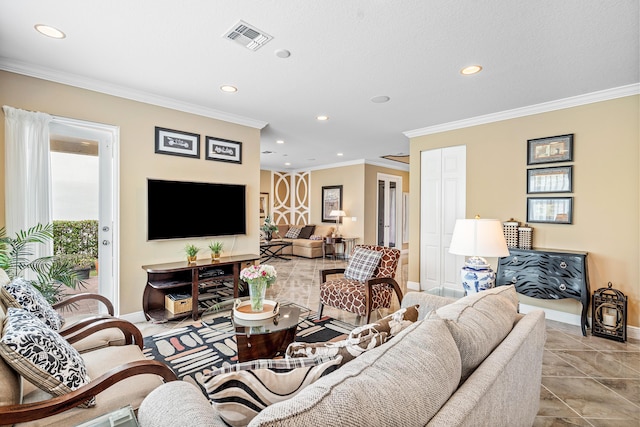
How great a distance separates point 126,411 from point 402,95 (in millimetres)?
3578

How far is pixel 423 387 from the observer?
2.81 feet

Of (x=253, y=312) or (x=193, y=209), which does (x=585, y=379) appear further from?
(x=193, y=209)

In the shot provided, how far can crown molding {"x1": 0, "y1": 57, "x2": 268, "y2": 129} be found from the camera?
9.23 ft

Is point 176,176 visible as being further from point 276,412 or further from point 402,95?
point 276,412

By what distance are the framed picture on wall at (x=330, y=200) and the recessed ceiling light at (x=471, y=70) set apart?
565 centimetres

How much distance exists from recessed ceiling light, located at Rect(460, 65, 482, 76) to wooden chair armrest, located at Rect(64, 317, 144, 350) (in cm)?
344

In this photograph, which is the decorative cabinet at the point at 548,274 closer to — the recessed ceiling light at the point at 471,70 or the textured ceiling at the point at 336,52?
the textured ceiling at the point at 336,52

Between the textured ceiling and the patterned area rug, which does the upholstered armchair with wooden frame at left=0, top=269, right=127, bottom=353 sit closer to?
the patterned area rug

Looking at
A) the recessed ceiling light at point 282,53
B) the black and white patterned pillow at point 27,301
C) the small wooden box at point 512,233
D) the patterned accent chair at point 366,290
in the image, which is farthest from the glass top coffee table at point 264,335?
the small wooden box at point 512,233

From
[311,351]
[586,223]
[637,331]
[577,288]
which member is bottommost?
[637,331]

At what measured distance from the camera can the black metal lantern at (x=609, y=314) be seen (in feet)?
10.0

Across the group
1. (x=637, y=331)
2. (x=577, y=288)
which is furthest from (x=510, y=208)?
(x=637, y=331)

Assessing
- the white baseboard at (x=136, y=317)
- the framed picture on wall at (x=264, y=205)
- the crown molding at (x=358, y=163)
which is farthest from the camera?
the framed picture on wall at (x=264, y=205)

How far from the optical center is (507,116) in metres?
4.04
